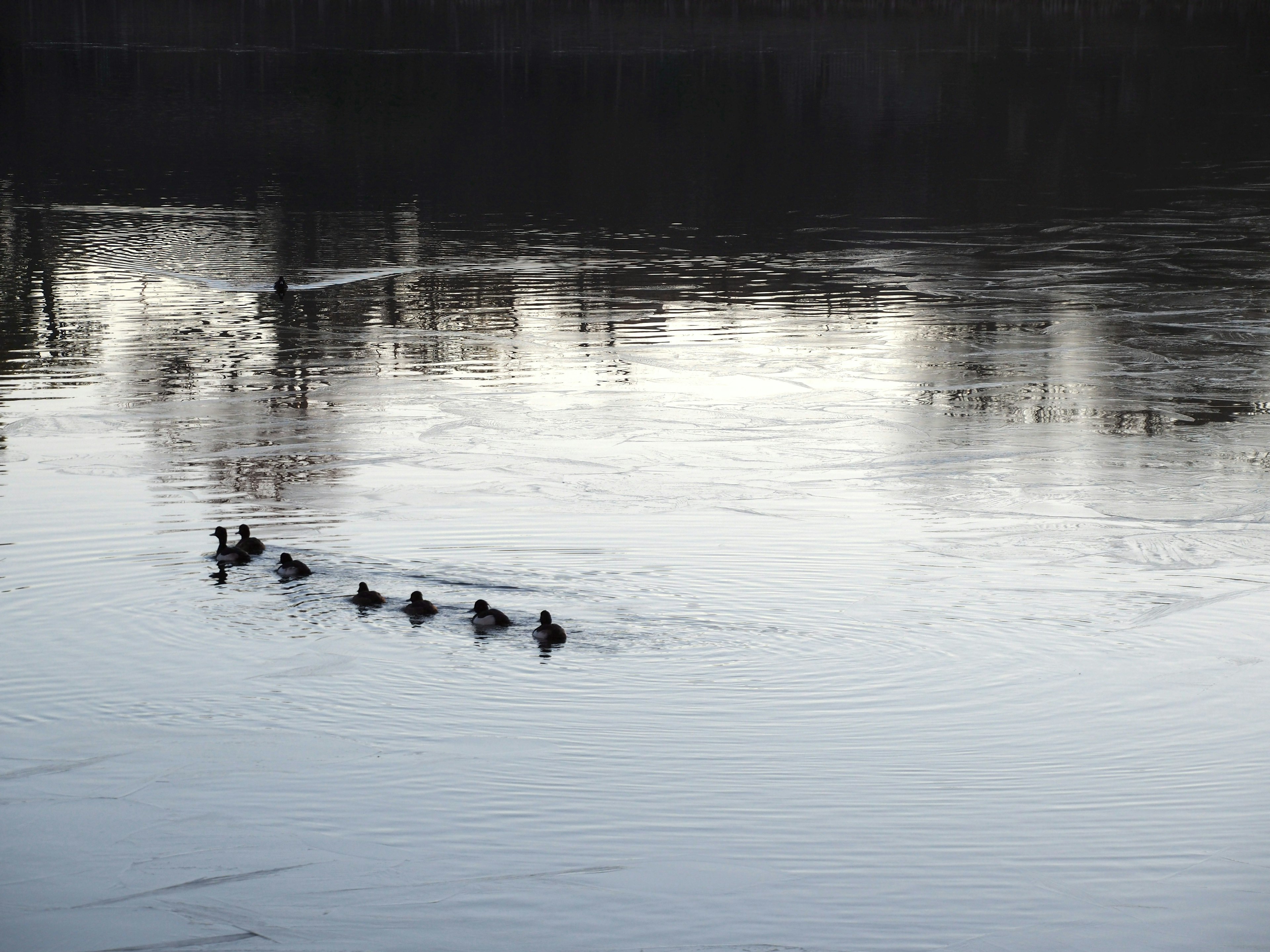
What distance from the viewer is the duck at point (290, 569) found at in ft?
39.9

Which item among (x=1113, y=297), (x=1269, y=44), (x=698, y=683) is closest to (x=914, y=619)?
(x=698, y=683)

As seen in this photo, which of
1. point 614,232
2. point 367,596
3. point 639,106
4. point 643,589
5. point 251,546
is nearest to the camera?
point 367,596

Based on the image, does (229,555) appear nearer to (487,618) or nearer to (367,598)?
(367,598)

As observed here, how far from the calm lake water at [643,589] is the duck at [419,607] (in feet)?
0.62

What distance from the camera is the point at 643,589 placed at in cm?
1183

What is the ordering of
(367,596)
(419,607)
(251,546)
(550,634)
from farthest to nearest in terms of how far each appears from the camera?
(251,546)
(367,596)
(419,607)
(550,634)

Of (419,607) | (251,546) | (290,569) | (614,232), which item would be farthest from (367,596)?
(614,232)

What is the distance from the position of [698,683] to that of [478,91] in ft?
203

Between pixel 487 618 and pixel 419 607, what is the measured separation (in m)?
0.55

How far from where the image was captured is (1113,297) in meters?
24.7

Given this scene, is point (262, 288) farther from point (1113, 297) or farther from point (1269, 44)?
point (1269, 44)

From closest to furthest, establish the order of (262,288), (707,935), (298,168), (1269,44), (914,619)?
1. (707,935)
2. (914,619)
3. (262,288)
4. (298,168)
5. (1269,44)

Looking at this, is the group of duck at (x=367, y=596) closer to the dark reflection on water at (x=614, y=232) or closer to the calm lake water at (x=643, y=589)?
the calm lake water at (x=643, y=589)

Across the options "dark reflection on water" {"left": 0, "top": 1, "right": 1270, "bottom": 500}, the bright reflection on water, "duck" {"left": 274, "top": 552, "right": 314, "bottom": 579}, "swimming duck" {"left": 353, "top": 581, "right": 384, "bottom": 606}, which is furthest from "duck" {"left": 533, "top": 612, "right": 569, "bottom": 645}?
"dark reflection on water" {"left": 0, "top": 1, "right": 1270, "bottom": 500}
